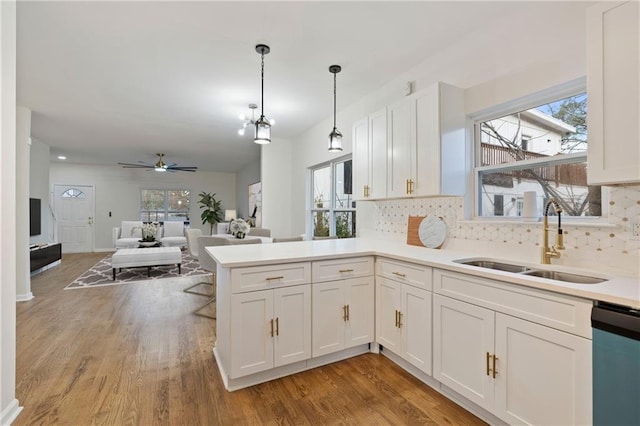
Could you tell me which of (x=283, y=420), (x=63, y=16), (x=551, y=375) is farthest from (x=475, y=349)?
(x=63, y=16)

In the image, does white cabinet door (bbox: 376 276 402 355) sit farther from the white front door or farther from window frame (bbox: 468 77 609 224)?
the white front door

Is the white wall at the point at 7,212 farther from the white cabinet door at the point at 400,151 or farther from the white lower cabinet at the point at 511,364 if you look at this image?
the white cabinet door at the point at 400,151

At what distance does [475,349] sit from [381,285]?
2.75 feet

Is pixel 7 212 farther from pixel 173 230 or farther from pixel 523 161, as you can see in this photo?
pixel 173 230

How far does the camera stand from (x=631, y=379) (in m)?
1.12

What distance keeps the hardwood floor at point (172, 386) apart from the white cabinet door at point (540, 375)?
33 cm

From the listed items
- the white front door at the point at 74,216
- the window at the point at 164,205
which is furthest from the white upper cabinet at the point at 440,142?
the white front door at the point at 74,216

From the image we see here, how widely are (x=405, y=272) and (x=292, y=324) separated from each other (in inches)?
35.9

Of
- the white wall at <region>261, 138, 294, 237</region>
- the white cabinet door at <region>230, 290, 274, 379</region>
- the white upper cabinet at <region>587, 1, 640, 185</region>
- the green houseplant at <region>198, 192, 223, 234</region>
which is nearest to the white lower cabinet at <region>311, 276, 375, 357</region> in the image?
the white cabinet door at <region>230, 290, 274, 379</region>

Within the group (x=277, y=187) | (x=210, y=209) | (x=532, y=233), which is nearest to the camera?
(x=532, y=233)

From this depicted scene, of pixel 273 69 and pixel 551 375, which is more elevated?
pixel 273 69

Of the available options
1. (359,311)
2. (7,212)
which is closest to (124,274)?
(7,212)

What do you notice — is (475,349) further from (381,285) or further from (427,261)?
(381,285)

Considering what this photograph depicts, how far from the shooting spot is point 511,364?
153 cm
